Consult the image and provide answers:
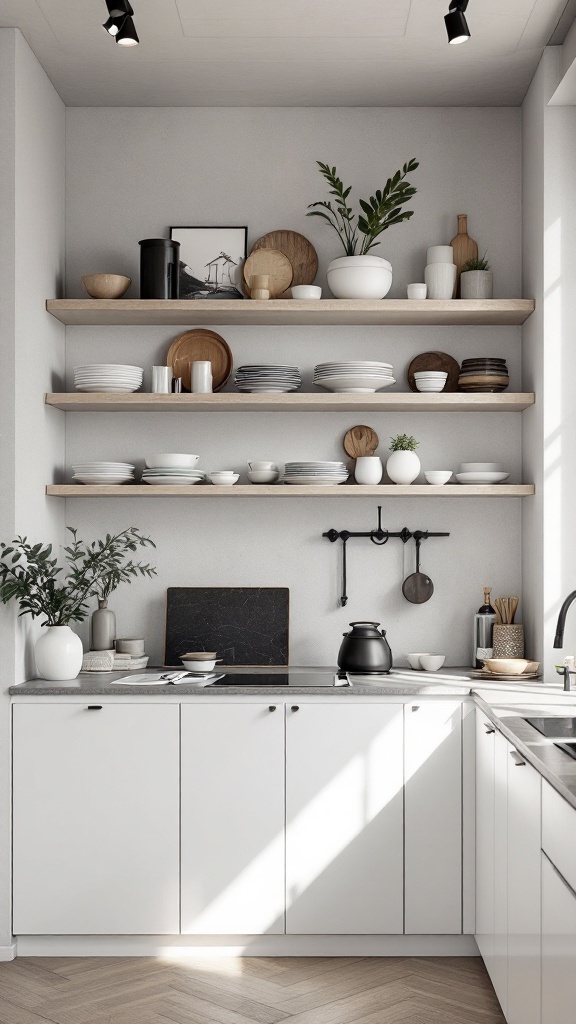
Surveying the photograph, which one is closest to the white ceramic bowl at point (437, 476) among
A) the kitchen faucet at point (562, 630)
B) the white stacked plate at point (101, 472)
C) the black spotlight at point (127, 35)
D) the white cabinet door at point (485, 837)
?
the kitchen faucet at point (562, 630)

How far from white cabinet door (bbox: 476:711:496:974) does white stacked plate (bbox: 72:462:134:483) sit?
1.57 metres

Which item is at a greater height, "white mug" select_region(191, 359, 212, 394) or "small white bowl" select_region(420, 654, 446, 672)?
"white mug" select_region(191, 359, 212, 394)

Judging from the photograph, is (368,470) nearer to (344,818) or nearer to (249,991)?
(344,818)

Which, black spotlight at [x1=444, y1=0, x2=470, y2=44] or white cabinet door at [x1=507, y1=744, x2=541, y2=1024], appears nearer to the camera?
white cabinet door at [x1=507, y1=744, x2=541, y2=1024]

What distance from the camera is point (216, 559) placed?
3.85 m

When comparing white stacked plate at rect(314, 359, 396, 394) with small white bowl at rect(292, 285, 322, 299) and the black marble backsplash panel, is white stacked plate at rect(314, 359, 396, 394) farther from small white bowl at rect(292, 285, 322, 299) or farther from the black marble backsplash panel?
the black marble backsplash panel

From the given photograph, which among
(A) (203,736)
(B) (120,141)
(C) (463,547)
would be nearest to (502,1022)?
(A) (203,736)

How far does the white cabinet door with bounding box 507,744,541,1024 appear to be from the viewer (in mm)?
2207

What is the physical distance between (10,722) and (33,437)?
0.99 metres

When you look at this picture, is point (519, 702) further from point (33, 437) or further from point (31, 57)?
point (31, 57)

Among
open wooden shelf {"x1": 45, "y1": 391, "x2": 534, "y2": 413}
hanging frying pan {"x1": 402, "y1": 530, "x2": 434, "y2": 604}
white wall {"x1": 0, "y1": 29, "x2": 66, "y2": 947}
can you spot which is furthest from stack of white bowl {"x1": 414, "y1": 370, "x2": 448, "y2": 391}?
white wall {"x1": 0, "y1": 29, "x2": 66, "y2": 947}

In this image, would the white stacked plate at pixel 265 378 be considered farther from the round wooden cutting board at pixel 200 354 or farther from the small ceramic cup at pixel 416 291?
the small ceramic cup at pixel 416 291

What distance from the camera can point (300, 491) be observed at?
356 cm

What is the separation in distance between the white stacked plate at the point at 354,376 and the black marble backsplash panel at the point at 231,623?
83 cm
